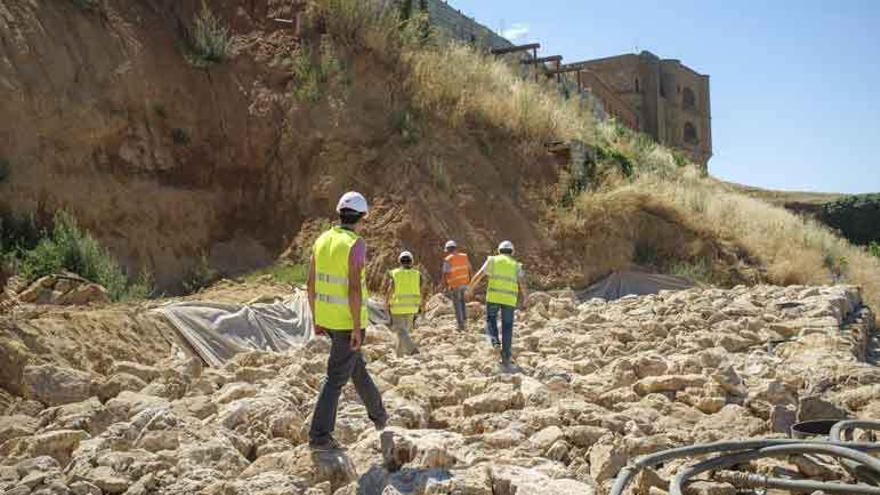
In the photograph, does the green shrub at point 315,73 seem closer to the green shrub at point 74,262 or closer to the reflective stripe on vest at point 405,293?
the green shrub at point 74,262

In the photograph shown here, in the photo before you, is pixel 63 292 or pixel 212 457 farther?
pixel 63 292

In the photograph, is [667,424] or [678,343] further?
[678,343]

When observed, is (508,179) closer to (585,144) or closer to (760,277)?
(585,144)

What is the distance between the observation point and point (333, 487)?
4180mm

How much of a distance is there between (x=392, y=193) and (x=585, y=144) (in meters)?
5.43

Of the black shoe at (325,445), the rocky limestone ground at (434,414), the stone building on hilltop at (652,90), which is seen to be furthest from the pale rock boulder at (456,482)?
the stone building on hilltop at (652,90)

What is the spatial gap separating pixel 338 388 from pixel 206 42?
12.6 metres

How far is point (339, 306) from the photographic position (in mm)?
4676

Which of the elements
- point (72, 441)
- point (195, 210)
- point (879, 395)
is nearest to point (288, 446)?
point (72, 441)

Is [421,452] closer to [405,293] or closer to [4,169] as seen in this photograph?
[405,293]

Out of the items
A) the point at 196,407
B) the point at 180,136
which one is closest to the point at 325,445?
the point at 196,407

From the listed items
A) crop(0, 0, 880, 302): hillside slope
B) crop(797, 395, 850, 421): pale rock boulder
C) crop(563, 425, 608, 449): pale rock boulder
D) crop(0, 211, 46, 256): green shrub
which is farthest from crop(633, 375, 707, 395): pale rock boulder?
crop(0, 211, 46, 256): green shrub

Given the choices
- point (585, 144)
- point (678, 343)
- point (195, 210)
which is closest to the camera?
point (678, 343)

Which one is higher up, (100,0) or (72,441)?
(100,0)
